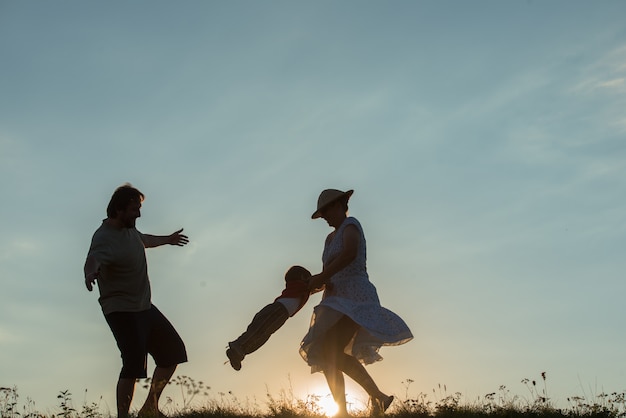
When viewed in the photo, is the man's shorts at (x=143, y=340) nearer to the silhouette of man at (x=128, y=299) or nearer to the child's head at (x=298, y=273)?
the silhouette of man at (x=128, y=299)

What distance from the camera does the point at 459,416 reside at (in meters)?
8.74

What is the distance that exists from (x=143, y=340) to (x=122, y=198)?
1545mm

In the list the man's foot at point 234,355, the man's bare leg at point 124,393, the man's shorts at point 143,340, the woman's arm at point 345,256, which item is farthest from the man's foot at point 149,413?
the woman's arm at point 345,256

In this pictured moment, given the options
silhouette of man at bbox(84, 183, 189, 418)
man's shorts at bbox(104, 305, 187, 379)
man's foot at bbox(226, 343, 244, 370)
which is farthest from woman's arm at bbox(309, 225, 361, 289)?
silhouette of man at bbox(84, 183, 189, 418)

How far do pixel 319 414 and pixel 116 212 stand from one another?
3.19 metres

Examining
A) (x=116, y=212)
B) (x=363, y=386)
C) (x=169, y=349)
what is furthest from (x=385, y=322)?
(x=116, y=212)

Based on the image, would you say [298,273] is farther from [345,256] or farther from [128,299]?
[128,299]

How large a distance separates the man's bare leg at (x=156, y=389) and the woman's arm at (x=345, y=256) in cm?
193

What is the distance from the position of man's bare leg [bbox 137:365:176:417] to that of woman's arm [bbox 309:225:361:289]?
6.34 ft

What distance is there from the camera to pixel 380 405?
27.3 ft

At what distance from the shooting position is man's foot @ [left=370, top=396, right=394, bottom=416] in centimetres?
830

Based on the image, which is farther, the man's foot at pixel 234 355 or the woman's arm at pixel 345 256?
the man's foot at pixel 234 355

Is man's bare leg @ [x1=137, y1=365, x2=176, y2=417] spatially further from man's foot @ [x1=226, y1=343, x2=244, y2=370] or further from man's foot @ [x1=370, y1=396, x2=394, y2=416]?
man's foot @ [x1=370, y1=396, x2=394, y2=416]

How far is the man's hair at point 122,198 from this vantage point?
8.13 metres
